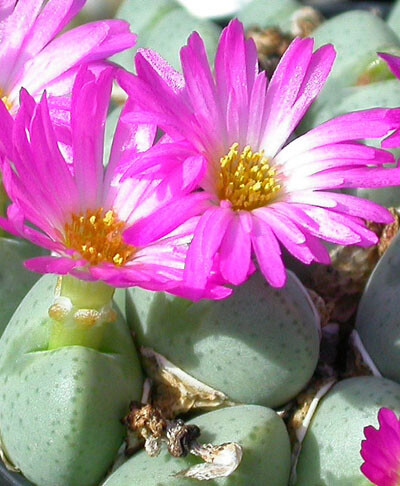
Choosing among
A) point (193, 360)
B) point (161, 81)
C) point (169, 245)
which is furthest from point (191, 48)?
point (193, 360)

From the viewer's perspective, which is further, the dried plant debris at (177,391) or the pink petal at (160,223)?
A: the dried plant debris at (177,391)

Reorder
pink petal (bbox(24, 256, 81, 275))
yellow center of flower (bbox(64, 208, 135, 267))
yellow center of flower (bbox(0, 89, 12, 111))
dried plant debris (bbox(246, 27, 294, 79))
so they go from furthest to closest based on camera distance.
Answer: dried plant debris (bbox(246, 27, 294, 79)), yellow center of flower (bbox(0, 89, 12, 111)), yellow center of flower (bbox(64, 208, 135, 267)), pink petal (bbox(24, 256, 81, 275))

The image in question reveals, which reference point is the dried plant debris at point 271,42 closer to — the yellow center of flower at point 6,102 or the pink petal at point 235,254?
the yellow center of flower at point 6,102

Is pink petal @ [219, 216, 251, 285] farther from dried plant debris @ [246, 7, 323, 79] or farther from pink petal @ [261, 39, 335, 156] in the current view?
dried plant debris @ [246, 7, 323, 79]

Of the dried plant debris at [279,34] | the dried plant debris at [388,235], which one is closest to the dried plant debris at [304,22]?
the dried plant debris at [279,34]

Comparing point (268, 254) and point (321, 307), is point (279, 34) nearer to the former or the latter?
point (321, 307)

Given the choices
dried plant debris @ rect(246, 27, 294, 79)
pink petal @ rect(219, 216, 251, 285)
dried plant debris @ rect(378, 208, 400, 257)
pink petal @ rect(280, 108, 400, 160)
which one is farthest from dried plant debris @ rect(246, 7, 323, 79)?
pink petal @ rect(219, 216, 251, 285)

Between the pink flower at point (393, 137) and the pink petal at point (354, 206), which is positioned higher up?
the pink flower at point (393, 137)
